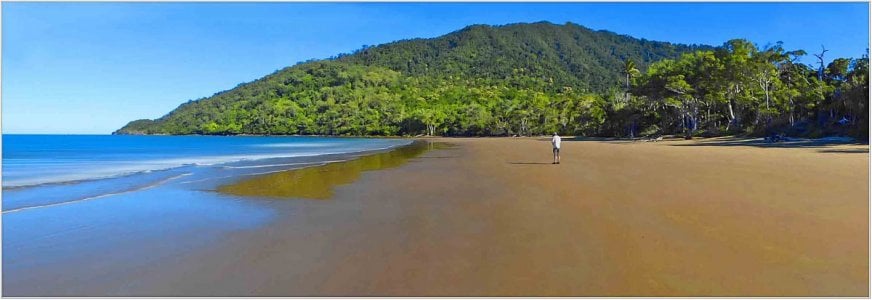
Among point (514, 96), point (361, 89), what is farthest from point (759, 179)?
point (361, 89)

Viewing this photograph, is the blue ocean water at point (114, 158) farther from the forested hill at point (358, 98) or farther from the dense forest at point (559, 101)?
the forested hill at point (358, 98)

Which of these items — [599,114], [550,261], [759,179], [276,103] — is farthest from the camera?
[276,103]

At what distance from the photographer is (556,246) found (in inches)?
231

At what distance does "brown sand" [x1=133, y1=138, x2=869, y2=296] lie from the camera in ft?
14.8

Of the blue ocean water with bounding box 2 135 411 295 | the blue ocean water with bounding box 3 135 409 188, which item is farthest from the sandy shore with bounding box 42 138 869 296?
the blue ocean water with bounding box 3 135 409 188

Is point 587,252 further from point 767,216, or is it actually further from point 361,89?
point 361,89

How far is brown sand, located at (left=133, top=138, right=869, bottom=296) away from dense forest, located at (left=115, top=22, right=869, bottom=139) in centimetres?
2623

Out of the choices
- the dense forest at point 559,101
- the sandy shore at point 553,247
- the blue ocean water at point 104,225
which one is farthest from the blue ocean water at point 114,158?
the dense forest at point 559,101

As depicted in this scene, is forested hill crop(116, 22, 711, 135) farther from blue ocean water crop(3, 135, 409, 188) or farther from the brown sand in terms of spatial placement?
the brown sand

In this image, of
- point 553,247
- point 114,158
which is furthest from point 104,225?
point 114,158

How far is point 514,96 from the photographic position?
5699 inches

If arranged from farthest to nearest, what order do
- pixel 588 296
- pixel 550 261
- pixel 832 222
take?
1. pixel 832 222
2. pixel 550 261
3. pixel 588 296

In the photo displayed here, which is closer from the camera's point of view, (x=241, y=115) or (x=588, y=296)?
(x=588, y=296)

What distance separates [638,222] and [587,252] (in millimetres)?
2002
